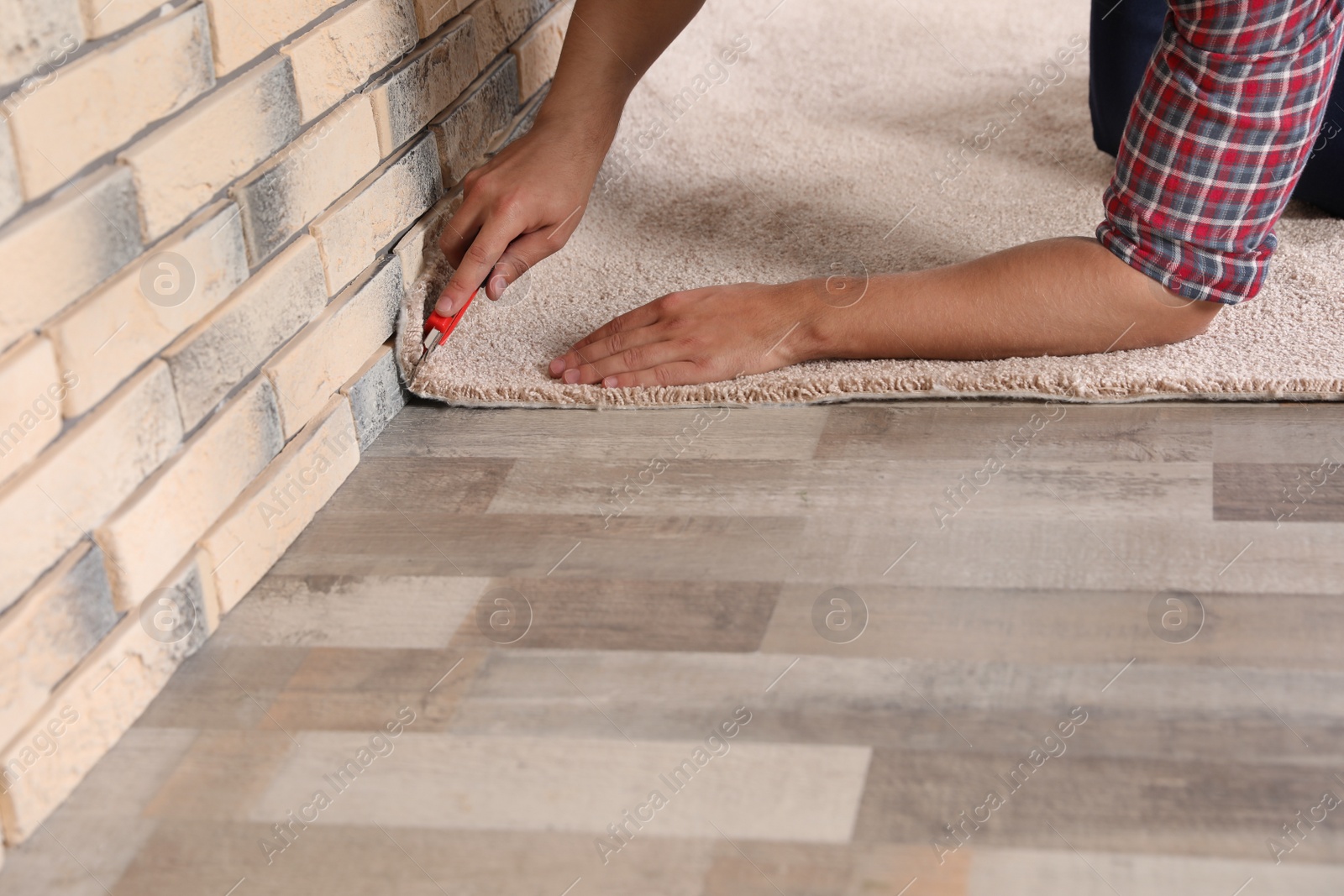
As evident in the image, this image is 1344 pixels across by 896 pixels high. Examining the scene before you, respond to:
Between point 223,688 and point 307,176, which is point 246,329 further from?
point 223,688

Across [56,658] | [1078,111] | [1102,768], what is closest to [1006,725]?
[1102,768]

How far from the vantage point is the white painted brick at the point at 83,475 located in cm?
70

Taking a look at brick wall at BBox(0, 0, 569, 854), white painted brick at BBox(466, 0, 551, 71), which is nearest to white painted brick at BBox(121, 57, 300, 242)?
brick wall at BBox(0, 0, 569, 854)

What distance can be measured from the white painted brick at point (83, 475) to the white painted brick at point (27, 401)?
0.4 inches

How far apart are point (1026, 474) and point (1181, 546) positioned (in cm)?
15

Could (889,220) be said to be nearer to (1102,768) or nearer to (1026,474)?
(1026,474)

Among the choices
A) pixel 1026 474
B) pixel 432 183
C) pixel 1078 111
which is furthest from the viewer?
pixel 1078 111

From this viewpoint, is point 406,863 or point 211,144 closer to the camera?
point 406,863

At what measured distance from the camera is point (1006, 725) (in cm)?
76

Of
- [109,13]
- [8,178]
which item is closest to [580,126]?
[109,13]

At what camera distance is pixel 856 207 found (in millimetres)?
1516

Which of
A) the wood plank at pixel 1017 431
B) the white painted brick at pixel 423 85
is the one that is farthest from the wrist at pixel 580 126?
the wood plank at pixel 1017 431

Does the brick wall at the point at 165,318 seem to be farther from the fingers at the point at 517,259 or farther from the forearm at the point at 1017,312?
the forearm at the point at 1017,312

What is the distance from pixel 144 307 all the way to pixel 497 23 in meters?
0.78
